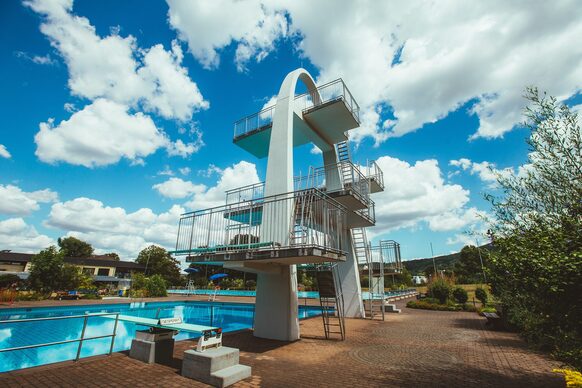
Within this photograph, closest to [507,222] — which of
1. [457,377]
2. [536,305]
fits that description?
[536,305]

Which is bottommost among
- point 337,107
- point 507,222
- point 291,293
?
point 291,293

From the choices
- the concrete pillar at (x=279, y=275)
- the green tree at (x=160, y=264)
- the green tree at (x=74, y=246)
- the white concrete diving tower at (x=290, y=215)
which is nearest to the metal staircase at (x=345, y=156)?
the white concrete diving tower at (x=290, y=215)

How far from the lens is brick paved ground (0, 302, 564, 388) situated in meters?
5.34

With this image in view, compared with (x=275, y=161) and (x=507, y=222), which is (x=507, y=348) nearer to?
(x=507, y=222)

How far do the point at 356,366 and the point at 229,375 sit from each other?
126 inches

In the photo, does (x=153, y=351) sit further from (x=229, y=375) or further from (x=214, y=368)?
(x=229, y=375)

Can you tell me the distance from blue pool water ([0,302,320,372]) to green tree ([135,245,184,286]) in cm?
2565

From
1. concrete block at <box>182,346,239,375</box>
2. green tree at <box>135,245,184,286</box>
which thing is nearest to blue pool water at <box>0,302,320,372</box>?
concrete block at <box>182,346,239,375</box>

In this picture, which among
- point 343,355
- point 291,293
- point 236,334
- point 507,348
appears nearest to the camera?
point 343,355

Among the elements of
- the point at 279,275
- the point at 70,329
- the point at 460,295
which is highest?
the point at 279,275

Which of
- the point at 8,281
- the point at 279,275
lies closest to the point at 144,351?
the point at 279,275

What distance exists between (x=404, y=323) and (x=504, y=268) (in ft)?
33.5

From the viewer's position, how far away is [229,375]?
5273mm

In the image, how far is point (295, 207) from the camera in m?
8.77
